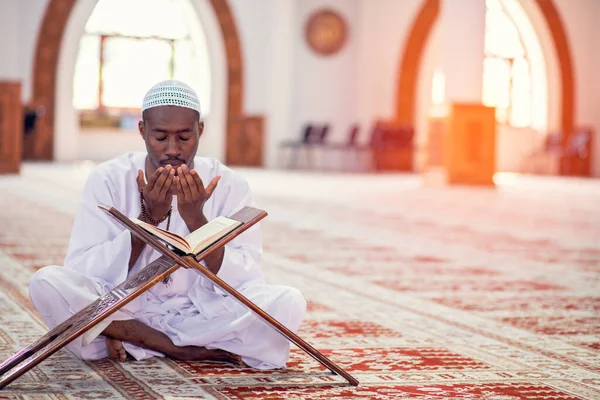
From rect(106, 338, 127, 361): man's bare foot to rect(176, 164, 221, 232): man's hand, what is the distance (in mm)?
369

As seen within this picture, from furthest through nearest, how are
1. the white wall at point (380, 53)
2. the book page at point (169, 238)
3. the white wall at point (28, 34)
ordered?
the white wall at point (380, 53) → the white wall at point (28, 34) → the book page at point (169, 238)

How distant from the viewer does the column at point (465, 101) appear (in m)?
12.0

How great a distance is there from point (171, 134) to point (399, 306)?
1452 millimetres

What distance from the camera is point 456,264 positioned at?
5.08 metres

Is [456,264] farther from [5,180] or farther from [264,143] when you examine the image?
[264,143]

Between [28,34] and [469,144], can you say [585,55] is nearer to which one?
[469,144]

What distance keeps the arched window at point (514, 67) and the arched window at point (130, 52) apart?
5.13 metres

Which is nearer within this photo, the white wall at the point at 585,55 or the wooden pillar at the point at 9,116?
the wooden pillar at the point at 9,116

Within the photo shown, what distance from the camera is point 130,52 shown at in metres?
16.9

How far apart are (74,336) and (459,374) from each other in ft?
3.20

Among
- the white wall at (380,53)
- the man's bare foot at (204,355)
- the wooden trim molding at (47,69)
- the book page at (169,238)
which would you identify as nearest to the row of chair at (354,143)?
the white wall at (380,53)

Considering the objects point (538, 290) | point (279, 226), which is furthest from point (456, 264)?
point (279, 226)

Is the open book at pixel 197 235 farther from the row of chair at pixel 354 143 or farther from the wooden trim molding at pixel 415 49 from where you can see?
the wooden trim molding at pixel 415 49

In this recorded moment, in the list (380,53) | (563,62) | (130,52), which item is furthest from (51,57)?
(563,62)
